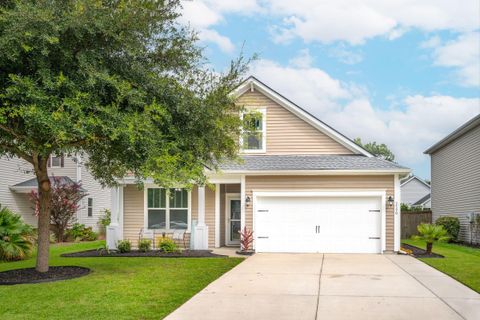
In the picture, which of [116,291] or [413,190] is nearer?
[116,291]

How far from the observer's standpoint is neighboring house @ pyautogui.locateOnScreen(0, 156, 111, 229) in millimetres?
26797

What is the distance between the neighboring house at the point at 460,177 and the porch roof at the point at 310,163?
5974 millimetres

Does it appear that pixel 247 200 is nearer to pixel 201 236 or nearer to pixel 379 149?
pixel 201 236

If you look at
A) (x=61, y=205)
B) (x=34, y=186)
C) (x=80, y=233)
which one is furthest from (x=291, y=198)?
(x=34, y=186)

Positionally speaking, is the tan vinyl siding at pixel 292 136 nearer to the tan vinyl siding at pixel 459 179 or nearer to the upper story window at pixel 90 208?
the tan vinyl siding at pixel 459 179

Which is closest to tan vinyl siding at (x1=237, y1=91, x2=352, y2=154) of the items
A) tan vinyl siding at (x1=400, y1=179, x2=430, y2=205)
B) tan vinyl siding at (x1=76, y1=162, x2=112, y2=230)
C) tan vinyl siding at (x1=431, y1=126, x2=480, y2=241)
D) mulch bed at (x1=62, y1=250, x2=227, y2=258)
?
mulch bed at (x1=62, y1=250, x2=227, y2=258)

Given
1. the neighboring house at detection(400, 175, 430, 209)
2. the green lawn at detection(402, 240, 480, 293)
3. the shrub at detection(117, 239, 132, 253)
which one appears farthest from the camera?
the neighboring house at detection(400, 175, 430, 209)

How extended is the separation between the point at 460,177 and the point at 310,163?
10.4 metres

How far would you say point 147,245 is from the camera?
741 inches

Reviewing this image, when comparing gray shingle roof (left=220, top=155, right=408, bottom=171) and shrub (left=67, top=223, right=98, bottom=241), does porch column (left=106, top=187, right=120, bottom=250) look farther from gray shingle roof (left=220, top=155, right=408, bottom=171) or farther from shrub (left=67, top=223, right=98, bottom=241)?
shrub (left=67, top=223, right=98, bottom=241)

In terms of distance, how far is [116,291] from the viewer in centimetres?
1070

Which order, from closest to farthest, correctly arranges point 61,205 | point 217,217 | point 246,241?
point 246,241
point 217,217
point 61,205

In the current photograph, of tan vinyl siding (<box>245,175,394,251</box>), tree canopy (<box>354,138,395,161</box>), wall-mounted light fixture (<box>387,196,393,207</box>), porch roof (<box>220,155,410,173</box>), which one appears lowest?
wall-mounted light fixture (<box>387,196,393,207</box>)

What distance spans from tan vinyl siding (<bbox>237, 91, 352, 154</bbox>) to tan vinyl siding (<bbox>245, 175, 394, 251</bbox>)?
200 cm
